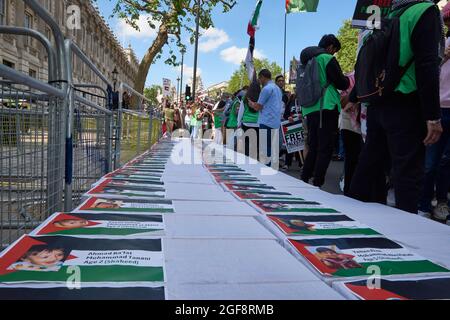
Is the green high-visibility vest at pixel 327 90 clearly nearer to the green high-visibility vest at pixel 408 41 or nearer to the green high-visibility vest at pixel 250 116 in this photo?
the green high-visibility vest at pixel 408 41

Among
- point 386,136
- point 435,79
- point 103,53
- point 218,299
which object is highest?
point 103,53

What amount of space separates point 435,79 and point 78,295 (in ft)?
7.45

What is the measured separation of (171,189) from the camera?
10.9 ft

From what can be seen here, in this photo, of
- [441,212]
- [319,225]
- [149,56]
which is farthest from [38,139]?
[149,56]

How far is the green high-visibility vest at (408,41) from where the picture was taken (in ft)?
8.37

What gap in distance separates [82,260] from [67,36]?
15.0 meters

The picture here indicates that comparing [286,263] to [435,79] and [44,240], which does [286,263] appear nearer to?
[44,240]

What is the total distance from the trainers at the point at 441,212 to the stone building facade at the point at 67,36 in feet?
11.3

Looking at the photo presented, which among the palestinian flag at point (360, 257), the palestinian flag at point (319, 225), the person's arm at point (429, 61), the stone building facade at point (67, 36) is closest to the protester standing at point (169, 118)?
the stone building facade at point (67, 36)

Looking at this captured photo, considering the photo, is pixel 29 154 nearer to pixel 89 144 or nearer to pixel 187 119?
pixel 89 144

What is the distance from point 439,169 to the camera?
388 centimetres

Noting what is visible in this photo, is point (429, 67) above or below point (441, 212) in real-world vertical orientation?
above

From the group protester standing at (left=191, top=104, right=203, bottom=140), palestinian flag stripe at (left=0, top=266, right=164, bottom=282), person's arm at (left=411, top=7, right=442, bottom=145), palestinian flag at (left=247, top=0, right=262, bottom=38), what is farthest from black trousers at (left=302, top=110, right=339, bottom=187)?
protester standing at (left=191, top=104, right=203, bottom=140)

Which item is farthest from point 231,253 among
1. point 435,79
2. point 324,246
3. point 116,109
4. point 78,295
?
point 116,109
